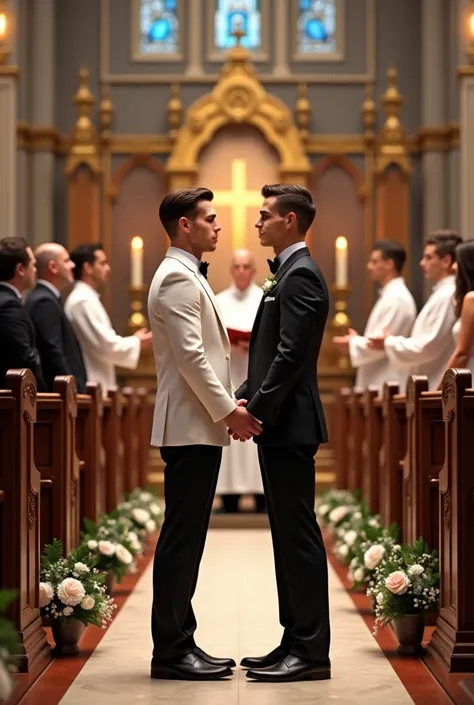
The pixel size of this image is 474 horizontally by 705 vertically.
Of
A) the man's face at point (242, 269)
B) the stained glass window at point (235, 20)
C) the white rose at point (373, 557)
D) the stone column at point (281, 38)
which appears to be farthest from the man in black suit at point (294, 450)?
the stained glass window at point (235, 20)

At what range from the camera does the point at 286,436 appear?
15.3ft

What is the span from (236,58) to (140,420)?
450 centimetres

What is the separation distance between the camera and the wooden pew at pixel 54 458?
19.5 ft

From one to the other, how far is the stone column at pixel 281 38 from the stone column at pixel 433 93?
1535 millimetres

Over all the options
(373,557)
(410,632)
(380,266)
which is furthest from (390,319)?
(410,632)

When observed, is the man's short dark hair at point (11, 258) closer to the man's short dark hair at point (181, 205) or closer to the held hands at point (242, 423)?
the man's short dark hair at point (181, 205)

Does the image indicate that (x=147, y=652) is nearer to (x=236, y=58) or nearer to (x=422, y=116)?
(x=236, y=58)

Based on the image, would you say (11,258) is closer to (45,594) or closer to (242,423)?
(45,594)

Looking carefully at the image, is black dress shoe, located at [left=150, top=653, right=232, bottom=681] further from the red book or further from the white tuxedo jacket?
the red book

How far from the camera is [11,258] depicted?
6461mm

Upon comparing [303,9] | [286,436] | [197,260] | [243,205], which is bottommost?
[286,436]

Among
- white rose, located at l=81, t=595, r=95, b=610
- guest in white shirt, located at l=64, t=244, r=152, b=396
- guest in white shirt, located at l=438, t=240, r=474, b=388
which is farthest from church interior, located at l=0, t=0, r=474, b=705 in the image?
white rose, located at l=81, t=595, r=95, b=610

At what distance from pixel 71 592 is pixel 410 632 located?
1374 mm

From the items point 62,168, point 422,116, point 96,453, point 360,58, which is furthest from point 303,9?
point 96,453
